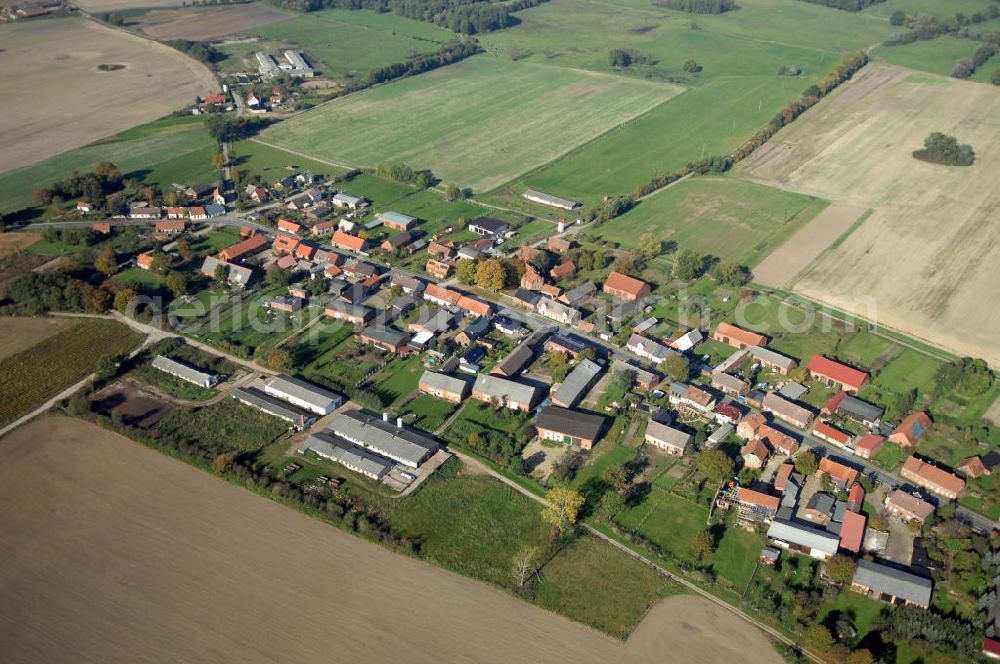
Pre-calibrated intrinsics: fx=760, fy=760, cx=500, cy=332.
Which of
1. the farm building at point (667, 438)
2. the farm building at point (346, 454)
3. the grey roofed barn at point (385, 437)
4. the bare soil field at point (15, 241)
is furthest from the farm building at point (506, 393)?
A: the bare soil field at point (15, 241)

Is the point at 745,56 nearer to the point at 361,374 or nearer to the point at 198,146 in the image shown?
the point at 198,146

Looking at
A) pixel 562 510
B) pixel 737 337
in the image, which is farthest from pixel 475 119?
pixel 562 510

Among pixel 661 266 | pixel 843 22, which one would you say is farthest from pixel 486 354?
pixel 843 22

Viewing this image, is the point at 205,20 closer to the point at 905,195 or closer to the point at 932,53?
the point at 905,195

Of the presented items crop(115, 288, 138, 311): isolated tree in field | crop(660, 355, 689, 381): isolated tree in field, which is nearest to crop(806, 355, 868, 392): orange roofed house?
crop(660, 355, 689, 381): isolated tree in field

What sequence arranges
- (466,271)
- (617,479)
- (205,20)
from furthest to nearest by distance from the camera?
(205,20), (466,271), (617,479)

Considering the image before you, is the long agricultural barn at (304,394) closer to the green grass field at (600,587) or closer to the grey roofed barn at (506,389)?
the grey roofed barn at (506,389)

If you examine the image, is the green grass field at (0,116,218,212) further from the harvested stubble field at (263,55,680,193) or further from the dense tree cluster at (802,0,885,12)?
the dense tree cluster at (802,0,885,12)
